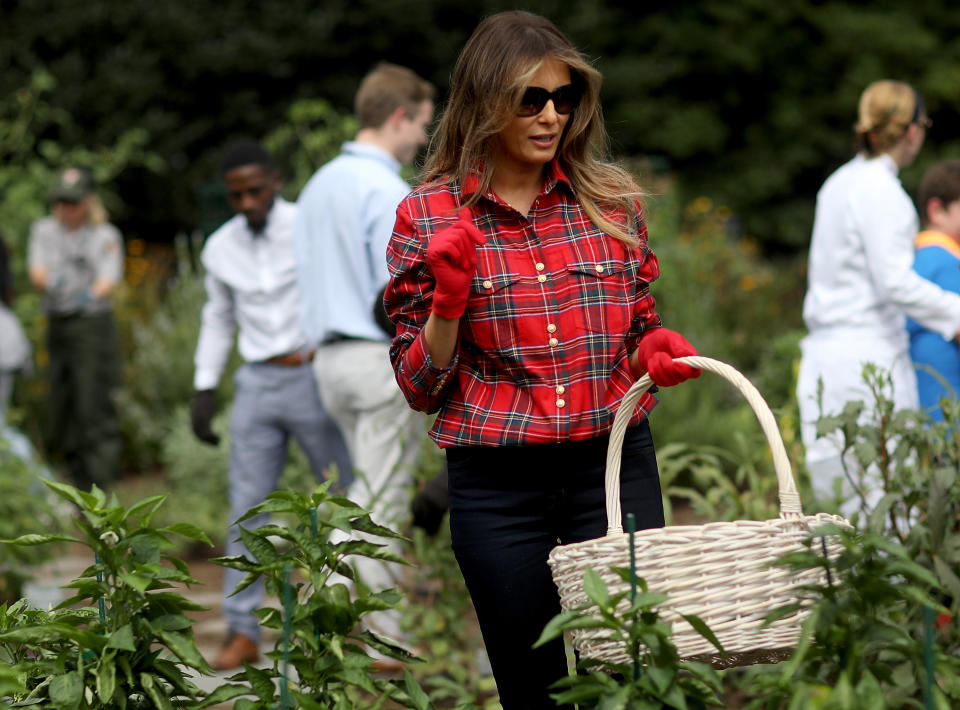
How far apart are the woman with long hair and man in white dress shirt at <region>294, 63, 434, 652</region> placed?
1666 millimetres

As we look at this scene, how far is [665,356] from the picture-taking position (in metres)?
2.07

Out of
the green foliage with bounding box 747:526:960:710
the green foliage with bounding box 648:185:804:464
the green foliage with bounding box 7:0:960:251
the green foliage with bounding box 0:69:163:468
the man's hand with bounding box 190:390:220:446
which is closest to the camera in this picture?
the green foliage with bounding box 747:526:960:710

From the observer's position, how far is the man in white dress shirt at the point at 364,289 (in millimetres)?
3936

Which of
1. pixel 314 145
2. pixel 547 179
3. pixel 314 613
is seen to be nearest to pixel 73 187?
pixel 314 145

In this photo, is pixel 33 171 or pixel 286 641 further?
pixel 33 171

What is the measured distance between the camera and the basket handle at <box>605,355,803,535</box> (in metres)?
1.90

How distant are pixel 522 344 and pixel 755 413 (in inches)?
17.2

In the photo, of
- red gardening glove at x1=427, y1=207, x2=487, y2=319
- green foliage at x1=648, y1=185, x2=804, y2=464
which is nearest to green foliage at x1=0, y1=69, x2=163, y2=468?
green foliage at x1=648, y1=185, x2=804, y2=464

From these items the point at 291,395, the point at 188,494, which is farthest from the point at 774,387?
the point at 188,494

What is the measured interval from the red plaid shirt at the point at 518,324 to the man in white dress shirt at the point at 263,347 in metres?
2.26

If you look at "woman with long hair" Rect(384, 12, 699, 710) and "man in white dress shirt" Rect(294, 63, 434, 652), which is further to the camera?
"man in white dress shirt" Rect(294, 63, 434, 652)

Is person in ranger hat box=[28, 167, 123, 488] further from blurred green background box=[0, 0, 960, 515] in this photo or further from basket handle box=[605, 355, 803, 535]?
basket handle box=[605, 355, 803, 535]

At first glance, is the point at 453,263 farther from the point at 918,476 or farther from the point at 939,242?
the point at 939,242

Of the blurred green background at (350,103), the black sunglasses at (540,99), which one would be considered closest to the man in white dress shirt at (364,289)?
the black sunglasses at (540,99)
